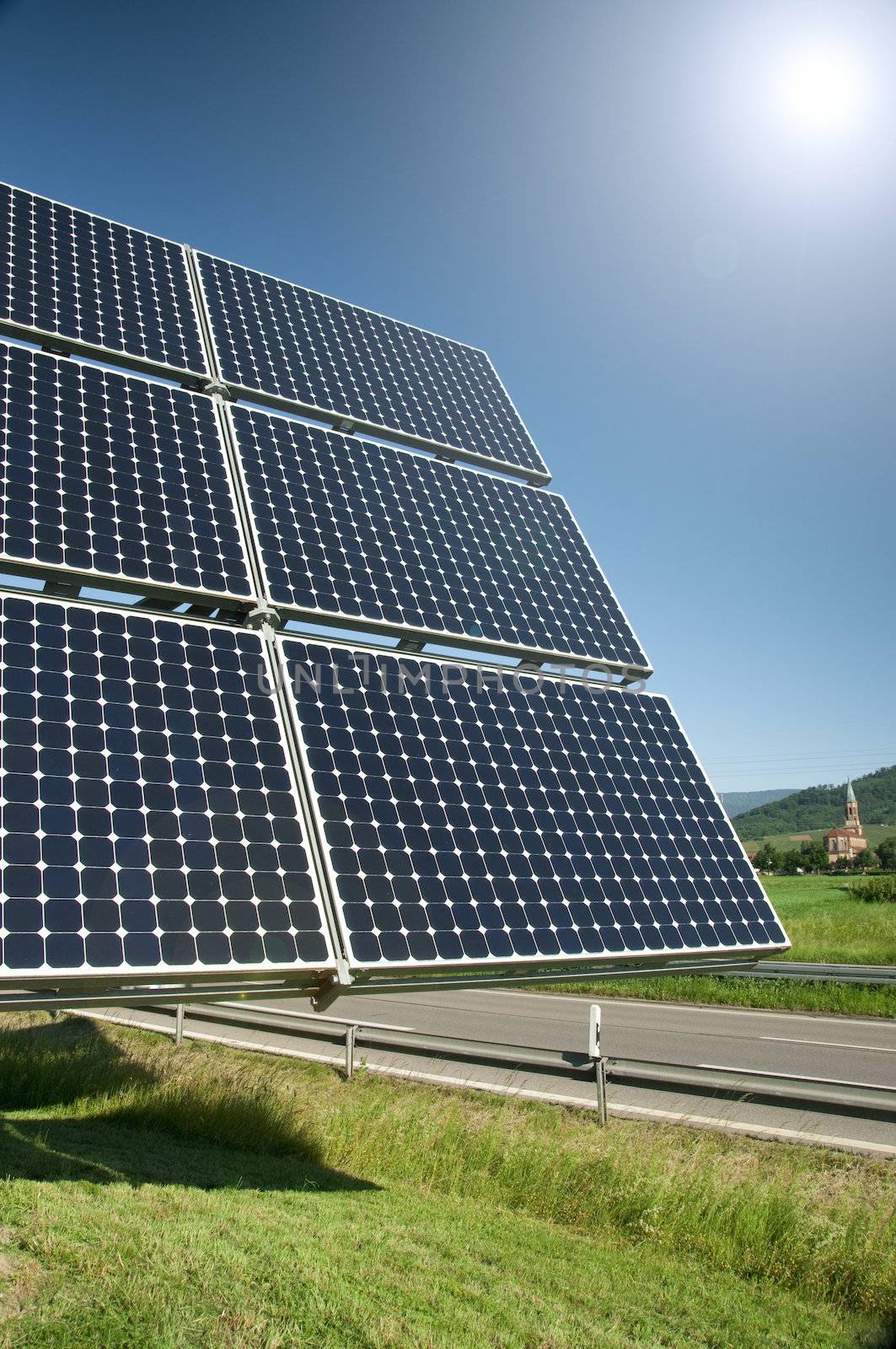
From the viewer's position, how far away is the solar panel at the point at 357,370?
13.0 m

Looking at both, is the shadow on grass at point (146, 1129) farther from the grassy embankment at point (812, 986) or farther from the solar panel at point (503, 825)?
the grassy embankment at point (812, 986)

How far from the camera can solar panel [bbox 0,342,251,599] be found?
26.9ft

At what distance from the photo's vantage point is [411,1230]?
719 centimetres

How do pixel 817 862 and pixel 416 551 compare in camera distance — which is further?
pixel 817 862

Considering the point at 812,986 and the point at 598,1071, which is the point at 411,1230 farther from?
the point at 812,986

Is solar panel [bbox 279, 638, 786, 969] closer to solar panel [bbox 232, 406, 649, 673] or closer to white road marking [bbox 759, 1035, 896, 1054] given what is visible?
solar panel [bbox 232, 406, 649, 673]

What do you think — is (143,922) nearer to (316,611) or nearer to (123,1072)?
(316,611)

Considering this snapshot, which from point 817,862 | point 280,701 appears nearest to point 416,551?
point 280,701

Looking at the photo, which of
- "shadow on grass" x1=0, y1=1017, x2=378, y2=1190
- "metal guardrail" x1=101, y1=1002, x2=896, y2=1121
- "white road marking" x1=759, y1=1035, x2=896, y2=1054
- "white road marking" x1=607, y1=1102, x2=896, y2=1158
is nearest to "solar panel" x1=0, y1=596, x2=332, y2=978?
"shadow on grass" x1=0, y1=1017, x2=378, y2=1190

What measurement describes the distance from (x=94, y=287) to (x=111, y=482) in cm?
495

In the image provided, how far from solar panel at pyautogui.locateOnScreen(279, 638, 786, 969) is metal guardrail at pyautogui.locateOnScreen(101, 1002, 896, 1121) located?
4.85 feet

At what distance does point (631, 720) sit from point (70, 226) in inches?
436

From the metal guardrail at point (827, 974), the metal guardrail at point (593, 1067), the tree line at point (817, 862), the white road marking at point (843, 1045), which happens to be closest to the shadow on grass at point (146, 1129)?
the metal guardrail at point (593, 1067)

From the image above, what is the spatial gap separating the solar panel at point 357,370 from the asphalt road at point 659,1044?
8.21 metres
